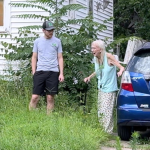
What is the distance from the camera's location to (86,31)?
11039 mm

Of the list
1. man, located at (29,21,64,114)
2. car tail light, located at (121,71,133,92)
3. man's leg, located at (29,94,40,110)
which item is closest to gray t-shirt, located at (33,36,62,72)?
man, located at (29,21,64,114)

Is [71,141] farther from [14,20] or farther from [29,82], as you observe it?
[14,20]

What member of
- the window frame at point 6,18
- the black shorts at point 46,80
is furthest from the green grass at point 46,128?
the window frame at point 6,18

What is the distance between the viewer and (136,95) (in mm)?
7512

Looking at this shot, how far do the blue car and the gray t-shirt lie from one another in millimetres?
1764

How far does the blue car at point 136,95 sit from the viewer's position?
24.5 feet

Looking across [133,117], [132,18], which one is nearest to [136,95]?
[133,117]

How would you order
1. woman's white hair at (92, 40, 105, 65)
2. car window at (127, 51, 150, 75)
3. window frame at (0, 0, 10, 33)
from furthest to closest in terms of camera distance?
window frame at (0, 0, 10, 33)
woman's white hair at (92, 40, 105, 65)
car window at (127, 51, 150, 75)

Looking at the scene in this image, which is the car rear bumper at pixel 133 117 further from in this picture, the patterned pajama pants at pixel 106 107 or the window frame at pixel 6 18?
the window frame at pixel 6 18

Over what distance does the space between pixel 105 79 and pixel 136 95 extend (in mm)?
975

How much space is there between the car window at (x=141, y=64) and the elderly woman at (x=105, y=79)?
2.01 ft

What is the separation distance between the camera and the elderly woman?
27.2ft

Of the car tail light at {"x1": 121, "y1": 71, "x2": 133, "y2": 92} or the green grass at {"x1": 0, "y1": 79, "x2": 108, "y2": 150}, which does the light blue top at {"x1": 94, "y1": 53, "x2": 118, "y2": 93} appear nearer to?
the green grass at {"x1": 0, "y1": 79, "x2": 108, "y2": 150}

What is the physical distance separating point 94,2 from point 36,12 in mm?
4362
